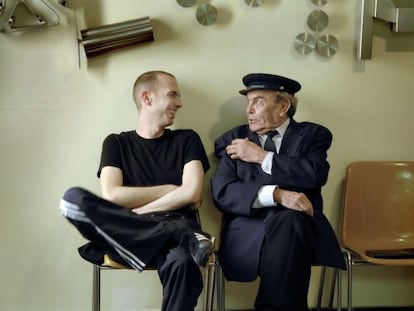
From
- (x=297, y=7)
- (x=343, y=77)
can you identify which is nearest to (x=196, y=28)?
(x=297, y=7)

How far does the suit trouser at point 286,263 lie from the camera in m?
2.26

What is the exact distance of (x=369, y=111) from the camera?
290cm

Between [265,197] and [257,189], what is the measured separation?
0.05m

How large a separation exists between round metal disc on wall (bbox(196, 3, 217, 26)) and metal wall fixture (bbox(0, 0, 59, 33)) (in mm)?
641

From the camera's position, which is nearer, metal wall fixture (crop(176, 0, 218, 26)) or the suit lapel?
the suit lapel

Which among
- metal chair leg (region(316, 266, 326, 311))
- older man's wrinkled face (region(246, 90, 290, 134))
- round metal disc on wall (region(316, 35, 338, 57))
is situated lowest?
metal chair leg (region(316, 266, 326, 311))

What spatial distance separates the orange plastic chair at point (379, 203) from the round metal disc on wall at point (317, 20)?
0.67 m

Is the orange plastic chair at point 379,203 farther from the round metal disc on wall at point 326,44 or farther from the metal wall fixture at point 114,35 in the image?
the metal wall fixture at point 114,35

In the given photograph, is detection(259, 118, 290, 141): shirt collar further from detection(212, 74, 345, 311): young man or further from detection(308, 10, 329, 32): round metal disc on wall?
detection(308, 10, 329, 32): round metal disc on wall

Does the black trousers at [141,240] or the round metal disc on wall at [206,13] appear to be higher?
the round metal disc on wall at [206,13]

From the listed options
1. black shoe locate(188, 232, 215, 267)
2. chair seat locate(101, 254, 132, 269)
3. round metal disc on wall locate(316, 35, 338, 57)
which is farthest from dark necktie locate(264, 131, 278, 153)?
chair seat locate(101, 254, 132, 269)

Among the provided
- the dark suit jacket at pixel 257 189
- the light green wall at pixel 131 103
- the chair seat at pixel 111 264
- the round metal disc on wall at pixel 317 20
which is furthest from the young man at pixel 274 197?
the chair seat at pixel 111 264

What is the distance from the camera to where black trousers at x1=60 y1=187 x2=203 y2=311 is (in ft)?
6.77

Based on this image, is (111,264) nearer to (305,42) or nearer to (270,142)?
(270,142)
